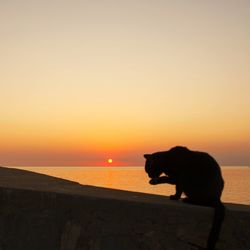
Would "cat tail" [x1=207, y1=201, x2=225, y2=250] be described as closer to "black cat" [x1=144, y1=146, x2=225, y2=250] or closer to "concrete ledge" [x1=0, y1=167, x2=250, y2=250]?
"black cat" [x1=144, y1=146, x2=225, y2=250]

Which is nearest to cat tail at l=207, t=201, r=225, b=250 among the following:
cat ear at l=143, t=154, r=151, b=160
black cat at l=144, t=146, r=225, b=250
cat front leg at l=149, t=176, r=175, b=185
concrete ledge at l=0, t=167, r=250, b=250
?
black cat at l=144, t=146, r=225, b=250

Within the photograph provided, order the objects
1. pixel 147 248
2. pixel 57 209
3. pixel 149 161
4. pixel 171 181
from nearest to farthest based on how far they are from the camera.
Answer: pixel 147 248
pixel 57 209
pixel 171 181
pixel 149 161

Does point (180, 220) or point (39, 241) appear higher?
point (180, 220)

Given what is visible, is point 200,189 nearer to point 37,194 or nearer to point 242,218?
point 242,218

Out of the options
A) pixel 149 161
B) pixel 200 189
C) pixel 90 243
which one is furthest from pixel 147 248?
pixel 149 161

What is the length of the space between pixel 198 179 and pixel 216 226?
3.05 ft

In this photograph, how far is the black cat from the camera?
576 centimetres

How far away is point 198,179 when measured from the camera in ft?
21.2

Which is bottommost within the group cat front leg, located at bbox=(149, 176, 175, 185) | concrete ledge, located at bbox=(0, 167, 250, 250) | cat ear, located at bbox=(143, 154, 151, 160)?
concrete ledge, located at bbox=(0, 167, 250, 250)

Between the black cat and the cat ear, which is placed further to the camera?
the cat ear

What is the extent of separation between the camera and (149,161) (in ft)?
28.8

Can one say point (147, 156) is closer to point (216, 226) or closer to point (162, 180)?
point (162, 180)

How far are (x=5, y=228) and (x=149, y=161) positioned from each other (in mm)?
3394

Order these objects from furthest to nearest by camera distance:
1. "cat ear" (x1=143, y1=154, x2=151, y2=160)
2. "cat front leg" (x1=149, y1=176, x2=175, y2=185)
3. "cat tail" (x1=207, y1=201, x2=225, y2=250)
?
"cat ear" (x1=143, y1=154, x2=151, y2=160)
"cat front leg" (x1=149, y1=176, x2=175, y2=185)
"cat tail" (x1=207, y1=201, x2=225, y2=250)
